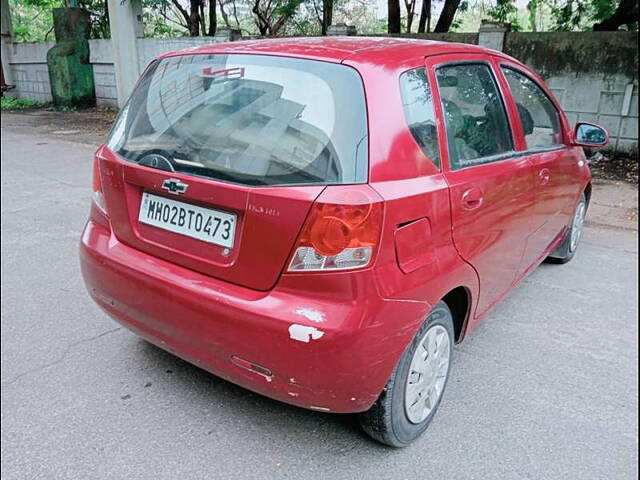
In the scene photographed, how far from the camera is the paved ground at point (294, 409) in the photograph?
2.19m

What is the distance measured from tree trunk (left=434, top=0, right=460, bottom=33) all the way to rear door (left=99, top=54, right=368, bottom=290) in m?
9.89

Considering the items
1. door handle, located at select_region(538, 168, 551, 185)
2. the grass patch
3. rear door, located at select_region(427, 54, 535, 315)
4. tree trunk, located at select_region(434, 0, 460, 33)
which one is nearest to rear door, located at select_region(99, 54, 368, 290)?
rear door, located at select_region(427, 54, 535, 315)

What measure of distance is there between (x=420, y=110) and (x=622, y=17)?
29.1 feet

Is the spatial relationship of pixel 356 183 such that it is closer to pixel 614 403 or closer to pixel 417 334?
pixel 417 334

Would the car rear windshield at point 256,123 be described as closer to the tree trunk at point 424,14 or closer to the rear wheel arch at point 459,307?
the rear wheel arch at point 459,307

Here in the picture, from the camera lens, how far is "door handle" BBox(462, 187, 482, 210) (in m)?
2.33

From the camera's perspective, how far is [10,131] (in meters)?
11.6

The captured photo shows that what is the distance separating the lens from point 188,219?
2166mm

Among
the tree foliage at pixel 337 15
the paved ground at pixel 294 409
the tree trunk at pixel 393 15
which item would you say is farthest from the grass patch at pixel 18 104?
the paved ground at pixel 294 409

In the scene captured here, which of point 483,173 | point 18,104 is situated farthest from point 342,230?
point 18,104

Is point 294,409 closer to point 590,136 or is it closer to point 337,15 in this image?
point 590,136

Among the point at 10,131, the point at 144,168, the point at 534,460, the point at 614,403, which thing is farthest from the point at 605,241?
the point at 10,131

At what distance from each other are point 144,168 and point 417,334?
1345mm

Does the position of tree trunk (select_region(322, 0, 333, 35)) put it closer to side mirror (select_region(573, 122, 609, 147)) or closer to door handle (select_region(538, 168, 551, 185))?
side mirror (select_region(573, 122, 609, 147))
